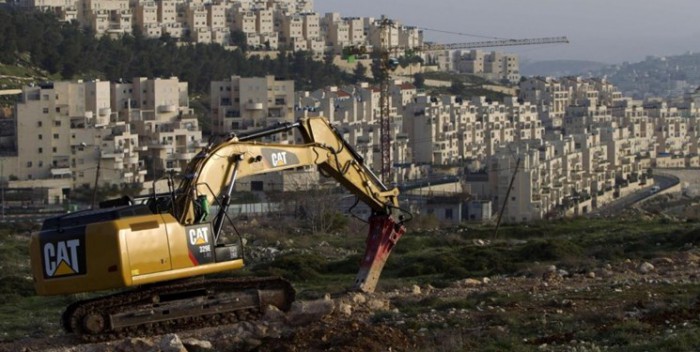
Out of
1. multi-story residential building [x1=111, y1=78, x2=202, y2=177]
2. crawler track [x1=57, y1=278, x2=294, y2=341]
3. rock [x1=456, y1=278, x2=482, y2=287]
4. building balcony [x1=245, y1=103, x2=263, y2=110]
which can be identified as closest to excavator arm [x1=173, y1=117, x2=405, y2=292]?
crawler track [x1=57, y1=278, x2=294, y2=341]

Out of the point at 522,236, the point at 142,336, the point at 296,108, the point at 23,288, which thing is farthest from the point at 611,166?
the point at 142,336

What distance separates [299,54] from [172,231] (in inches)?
3907

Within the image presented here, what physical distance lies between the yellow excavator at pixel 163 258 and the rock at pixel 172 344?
72cm

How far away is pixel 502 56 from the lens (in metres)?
159

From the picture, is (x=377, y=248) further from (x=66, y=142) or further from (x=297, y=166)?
(x=66, y=142)

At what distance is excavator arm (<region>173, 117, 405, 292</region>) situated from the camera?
49.6 feet

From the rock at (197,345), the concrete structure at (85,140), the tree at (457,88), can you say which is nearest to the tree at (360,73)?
the tree at (457,88)

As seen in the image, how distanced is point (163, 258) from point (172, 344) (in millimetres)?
1174

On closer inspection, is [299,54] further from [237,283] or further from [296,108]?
[237,283]

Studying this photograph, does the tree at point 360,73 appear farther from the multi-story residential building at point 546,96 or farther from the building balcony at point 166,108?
the building balcony at point 166,108

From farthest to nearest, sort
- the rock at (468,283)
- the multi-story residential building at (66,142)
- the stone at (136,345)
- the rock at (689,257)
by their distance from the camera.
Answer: the multi-story residential building at (66,142)
the rock at (689,257)
the rock at (468,283)
the stone at (136,345)

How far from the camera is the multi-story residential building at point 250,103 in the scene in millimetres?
76125

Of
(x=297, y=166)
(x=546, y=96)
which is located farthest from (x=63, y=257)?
(x=546, y=96)

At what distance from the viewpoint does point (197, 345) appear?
1363 cm
